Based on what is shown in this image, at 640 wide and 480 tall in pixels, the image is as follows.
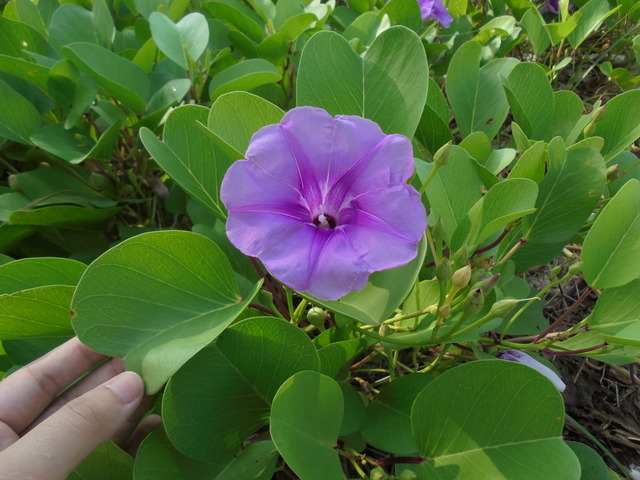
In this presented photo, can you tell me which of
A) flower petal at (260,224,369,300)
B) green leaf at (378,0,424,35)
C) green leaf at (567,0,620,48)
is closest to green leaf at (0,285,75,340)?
flower petal at (260,224,369,300)

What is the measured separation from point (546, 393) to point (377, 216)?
360 millimetres

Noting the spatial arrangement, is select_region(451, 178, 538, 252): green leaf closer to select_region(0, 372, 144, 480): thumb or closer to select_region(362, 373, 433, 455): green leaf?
select_region(362, 373, 433, 455): green leaf

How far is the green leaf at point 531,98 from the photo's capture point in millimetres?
1141

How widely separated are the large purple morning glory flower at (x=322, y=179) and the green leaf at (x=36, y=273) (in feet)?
1.14

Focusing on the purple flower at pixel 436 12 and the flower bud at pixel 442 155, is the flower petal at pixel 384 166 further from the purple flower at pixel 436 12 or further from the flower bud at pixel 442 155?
the purple flower at pixel 436 12

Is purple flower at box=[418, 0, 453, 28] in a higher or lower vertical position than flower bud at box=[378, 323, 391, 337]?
higher

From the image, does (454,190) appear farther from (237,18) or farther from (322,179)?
(237,18)

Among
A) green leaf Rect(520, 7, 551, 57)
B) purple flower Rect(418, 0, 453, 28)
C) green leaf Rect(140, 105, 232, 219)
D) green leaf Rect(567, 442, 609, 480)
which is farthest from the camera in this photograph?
purple flower Rect(418, 0, 453, 28)

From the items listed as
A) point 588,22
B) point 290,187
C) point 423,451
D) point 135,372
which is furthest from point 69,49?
point 588,22

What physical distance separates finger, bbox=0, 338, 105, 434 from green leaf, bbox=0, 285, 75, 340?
0.08 metres

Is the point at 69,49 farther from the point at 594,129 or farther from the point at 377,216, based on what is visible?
the point at 594,129

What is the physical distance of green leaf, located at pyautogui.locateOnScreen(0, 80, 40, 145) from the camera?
1249 mm

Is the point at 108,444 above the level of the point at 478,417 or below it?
below

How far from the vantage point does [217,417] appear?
2.77 feet
